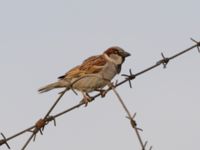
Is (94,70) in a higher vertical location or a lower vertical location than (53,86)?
lower

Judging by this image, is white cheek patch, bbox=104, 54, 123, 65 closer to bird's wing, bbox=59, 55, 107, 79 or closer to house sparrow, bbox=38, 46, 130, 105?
house sparrow, bbox=38, 46, 130, 105

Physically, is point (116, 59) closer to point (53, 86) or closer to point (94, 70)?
point (94, 70)

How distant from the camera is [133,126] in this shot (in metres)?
4.39

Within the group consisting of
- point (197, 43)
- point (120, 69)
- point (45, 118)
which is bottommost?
point (120, 69)

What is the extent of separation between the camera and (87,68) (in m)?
9.84

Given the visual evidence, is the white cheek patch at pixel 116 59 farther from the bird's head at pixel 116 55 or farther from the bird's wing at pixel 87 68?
the bird's wing at pixel 87 68

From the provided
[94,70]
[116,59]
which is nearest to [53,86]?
[94,70]

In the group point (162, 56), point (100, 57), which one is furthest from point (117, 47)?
point (162, 56)

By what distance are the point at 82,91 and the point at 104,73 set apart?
1.68ft

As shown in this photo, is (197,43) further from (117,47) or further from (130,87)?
(117,47)

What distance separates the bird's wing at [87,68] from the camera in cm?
952

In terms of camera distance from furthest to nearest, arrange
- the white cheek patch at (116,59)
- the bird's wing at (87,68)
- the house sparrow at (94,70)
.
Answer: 1. the white cheek patch at (116,59)
2. the bird's wing at (87,68)
3. the house sparrow at (94,70)

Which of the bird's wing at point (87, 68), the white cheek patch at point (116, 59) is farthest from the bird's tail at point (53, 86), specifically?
the white cheek patch at point (116, 59)

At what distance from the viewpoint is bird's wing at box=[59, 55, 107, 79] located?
9.52 m
